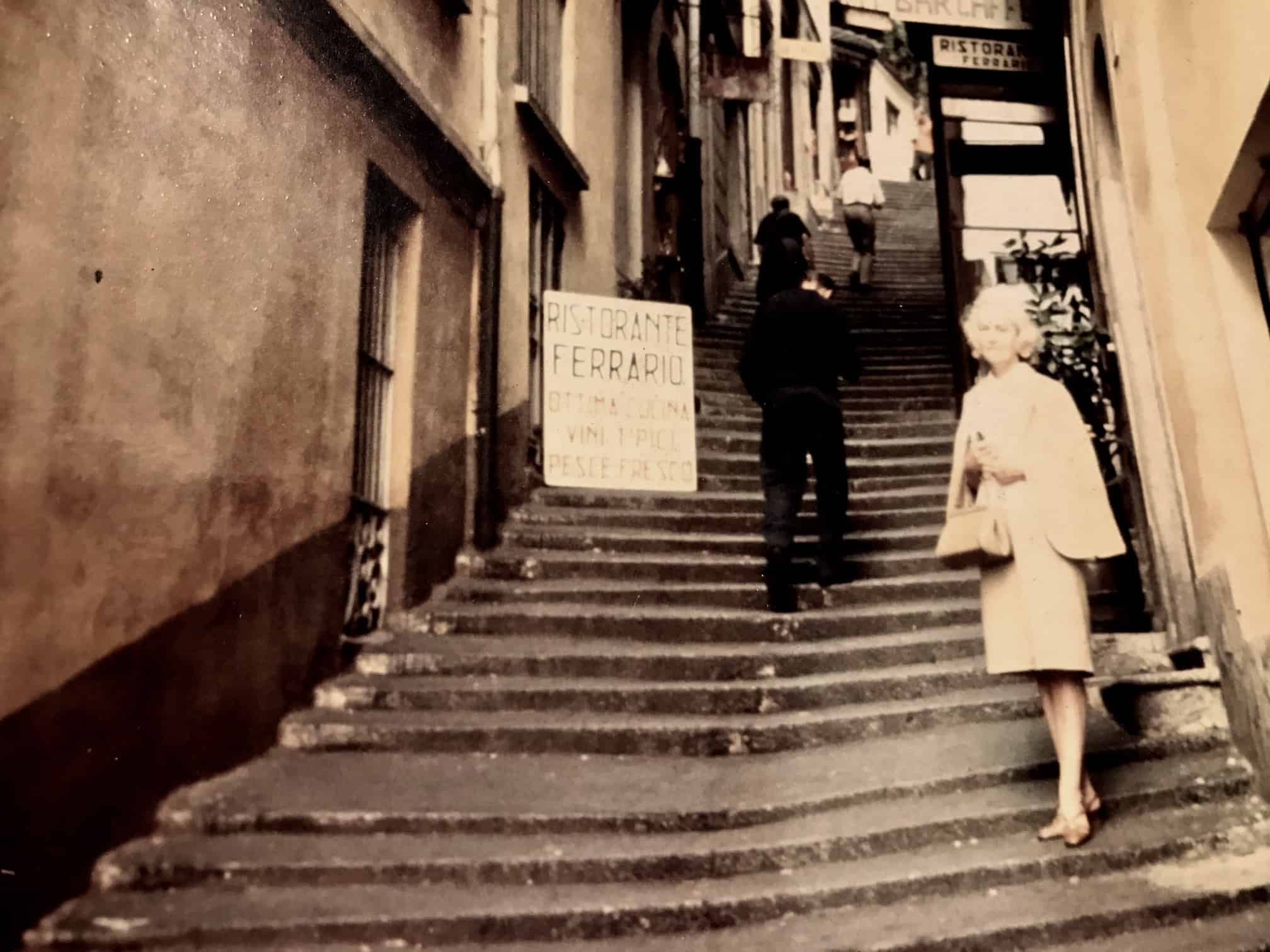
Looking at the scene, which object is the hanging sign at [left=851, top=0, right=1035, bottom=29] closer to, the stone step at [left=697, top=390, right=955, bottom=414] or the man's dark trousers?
the stone step at [left=697, top=390, right=955, bottom=414]

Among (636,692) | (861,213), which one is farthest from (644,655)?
(861,213)

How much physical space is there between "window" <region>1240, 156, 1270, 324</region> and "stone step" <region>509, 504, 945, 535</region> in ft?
9.13

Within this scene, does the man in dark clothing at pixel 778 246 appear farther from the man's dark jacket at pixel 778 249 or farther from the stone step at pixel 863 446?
the stone step at pixel 863 446

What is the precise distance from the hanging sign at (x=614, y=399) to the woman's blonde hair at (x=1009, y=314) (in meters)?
2.51

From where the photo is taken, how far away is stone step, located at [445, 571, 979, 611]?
16.9 feet

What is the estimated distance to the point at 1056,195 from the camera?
27.9 ft

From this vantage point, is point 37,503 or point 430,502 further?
point 430,502

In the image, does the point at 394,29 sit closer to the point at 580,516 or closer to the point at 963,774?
the point at 580,516

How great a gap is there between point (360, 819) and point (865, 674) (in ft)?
7.15

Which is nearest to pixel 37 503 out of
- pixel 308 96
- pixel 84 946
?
pixel 84 946

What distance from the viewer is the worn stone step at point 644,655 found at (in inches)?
176

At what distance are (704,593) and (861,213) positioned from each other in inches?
307

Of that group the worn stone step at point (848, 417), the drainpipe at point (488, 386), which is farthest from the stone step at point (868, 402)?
the drainpipe at point (488, 386)

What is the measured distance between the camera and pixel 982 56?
24.7 ft
